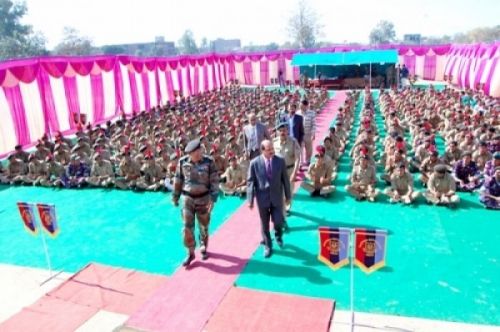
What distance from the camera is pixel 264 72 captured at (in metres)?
35.9

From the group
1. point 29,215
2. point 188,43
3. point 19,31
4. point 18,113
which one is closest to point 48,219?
point 29,215

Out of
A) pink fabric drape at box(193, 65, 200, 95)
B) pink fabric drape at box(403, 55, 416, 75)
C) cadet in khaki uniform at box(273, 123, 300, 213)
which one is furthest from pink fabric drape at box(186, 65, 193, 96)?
cadet in khaki uniform at box(273, 123, 300, 213)

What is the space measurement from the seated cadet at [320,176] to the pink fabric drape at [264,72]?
2778 cm

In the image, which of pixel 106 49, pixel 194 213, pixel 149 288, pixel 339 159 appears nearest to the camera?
pixel 149 288

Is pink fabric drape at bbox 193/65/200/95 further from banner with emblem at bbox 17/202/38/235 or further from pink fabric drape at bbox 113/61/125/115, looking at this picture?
banner with emblem at bbox 17/202/38/235

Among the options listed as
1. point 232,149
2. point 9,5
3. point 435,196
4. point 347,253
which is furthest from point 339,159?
point 9,5

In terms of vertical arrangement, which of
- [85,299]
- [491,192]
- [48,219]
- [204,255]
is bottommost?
[85,299]

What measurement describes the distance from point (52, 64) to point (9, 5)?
6211 cm

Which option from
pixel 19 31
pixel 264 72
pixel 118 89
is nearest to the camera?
pixel 118 89

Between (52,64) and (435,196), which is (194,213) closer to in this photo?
(435,196)

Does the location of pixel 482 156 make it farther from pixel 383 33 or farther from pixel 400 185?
pixel 383 33

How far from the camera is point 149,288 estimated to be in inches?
219

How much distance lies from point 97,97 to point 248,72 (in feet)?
63.3

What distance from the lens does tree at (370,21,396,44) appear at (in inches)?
3701
